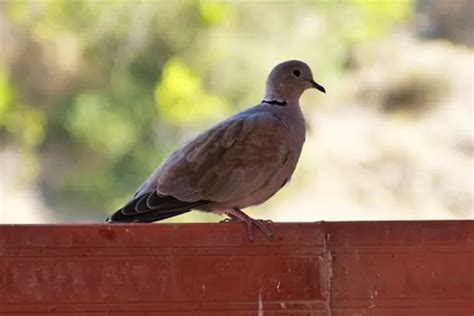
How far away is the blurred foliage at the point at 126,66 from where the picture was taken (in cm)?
455

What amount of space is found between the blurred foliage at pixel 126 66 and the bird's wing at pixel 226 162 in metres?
2.75

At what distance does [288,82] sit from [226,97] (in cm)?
263

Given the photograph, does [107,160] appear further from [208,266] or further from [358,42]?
[208,266]

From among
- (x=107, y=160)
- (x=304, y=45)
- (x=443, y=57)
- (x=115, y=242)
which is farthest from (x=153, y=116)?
(x=115, y=242)

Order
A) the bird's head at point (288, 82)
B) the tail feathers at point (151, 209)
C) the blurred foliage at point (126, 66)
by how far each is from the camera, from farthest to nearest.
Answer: the blurred foliage at point (126, 66), the bird's head at point (288, 82), the tail feathers at point (151, 209)

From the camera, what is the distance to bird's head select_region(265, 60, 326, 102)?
1.90m

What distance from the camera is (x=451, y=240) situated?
132 cm

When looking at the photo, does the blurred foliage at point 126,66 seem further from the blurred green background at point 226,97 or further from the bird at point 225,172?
the bird at point 225,172

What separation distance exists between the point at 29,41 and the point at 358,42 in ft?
5.62

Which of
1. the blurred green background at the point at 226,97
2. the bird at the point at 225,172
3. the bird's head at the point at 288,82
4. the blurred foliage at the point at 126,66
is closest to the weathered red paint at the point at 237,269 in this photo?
the bird at the point at 225,172

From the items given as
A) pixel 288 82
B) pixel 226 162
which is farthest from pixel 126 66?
pixel 226 162

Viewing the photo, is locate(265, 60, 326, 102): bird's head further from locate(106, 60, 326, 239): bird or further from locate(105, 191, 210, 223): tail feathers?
locate(105, 191, 210, 223): tail feathers

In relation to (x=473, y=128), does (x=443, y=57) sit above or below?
above

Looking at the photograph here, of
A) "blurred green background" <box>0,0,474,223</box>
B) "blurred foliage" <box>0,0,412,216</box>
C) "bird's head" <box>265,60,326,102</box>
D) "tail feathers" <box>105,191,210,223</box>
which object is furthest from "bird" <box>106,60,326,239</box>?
"blurred foliage" <box>0,0,412,216</box>
